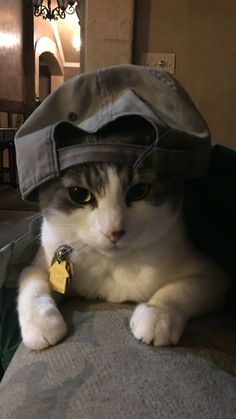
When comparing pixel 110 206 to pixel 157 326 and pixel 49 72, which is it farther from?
pixel 49 72

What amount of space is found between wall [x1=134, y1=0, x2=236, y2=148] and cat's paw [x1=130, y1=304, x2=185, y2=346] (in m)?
1.14

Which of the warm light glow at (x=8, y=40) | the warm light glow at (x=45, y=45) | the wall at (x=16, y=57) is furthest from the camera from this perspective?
the warm light glow at (x=45, y=45)

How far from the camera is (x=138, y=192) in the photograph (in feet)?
2.43

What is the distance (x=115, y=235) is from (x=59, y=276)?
0.17m

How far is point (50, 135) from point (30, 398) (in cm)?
38

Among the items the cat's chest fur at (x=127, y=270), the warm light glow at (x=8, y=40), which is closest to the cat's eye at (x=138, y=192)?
the cat's chest fur at (x=127, y=270)

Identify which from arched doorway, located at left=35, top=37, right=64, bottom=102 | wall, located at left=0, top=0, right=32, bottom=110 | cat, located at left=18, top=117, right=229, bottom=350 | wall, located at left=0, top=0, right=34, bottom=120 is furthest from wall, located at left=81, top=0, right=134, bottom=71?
arched doorway, located at left=35, top=37, right=64, bottom=102

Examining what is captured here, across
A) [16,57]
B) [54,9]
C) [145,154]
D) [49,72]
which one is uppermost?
[54,9]

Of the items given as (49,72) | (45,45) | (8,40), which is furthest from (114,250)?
(49,72)

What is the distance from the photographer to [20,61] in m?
6.44

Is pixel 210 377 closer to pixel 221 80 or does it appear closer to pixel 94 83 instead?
pixel 94 83

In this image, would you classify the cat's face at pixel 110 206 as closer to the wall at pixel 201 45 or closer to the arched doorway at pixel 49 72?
the wall at pixel 201 45

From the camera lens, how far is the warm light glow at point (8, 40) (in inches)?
222

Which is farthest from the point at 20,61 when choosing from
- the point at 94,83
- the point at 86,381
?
the point at 86,381
